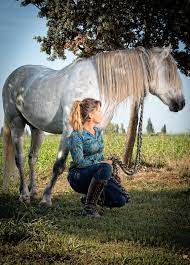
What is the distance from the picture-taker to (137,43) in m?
12.7

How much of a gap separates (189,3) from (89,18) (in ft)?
8.30

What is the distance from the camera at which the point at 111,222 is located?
5699 millimetres

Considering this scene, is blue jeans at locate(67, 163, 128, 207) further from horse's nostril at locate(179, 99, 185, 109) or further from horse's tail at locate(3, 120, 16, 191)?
horse's tail at locate(3, 120, 16, 191)

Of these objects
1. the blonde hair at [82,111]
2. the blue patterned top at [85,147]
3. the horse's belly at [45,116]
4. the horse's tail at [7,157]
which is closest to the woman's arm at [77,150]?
the blue patterned top at [85,147]

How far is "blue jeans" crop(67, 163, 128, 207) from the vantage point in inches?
230

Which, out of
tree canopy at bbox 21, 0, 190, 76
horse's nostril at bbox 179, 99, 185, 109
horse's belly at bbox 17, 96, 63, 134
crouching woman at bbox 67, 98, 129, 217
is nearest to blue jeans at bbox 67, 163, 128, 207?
crouching woman at bbox 67, 98, 129, 217

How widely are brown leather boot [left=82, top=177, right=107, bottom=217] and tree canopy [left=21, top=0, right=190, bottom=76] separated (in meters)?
6.53

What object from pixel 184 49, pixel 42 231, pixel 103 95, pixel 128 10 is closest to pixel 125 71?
pixel 103 95

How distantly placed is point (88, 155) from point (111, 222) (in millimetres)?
887

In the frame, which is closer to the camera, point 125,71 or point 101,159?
point 101,159

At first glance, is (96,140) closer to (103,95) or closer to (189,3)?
(103,95)

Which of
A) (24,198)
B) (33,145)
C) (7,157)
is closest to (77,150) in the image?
(24,198)

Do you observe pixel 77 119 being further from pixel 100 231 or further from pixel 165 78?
pixel 165 78

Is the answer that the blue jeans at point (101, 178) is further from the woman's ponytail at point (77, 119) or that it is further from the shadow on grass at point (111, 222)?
the woman's ponytail at point (77, 119)
